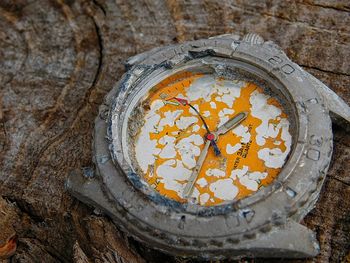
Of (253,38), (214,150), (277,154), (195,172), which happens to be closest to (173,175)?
(195,172)

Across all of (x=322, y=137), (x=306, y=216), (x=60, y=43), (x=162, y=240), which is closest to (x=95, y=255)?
(x=162, y=240)

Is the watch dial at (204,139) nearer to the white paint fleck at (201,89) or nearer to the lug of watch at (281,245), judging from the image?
the white paint fleck at (201,89)

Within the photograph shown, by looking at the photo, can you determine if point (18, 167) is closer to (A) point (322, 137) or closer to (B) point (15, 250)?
(B) point (15, 250)

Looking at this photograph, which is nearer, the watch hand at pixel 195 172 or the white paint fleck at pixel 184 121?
the watch hand at pixel 195 172

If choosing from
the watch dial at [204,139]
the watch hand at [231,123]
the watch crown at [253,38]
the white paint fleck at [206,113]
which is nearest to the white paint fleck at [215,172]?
the watch dial at [204,139]

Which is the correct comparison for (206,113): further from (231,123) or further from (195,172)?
(195,172)

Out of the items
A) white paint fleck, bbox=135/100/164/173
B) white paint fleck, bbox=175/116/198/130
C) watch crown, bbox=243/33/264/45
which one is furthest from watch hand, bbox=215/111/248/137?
watch crown, bbox=243/33/264/45
